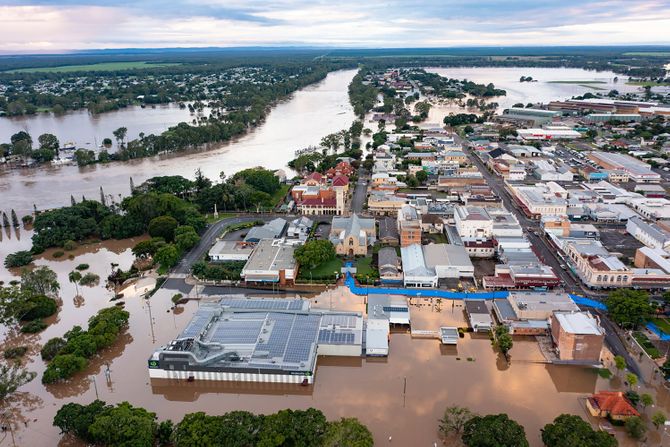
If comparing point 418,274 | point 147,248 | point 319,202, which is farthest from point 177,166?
point 418,274

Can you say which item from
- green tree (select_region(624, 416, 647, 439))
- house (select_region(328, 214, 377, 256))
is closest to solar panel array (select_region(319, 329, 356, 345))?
house (select_region(328, 214, 377, 256))

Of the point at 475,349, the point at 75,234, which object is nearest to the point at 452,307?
the point at 475,349

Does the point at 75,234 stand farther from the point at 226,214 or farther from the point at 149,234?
the point at 226,214

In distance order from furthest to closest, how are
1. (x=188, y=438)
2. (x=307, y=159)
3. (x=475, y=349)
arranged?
(x=307, y=159), (x=475, y=349), (x=188, y=438)

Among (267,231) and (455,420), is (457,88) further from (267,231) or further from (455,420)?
(455,420)

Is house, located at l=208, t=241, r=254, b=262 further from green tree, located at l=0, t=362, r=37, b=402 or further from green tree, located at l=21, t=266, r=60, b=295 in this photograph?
green tree, located at l=0, t=362, r=37, b=402

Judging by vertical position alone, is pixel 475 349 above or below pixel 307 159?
below
